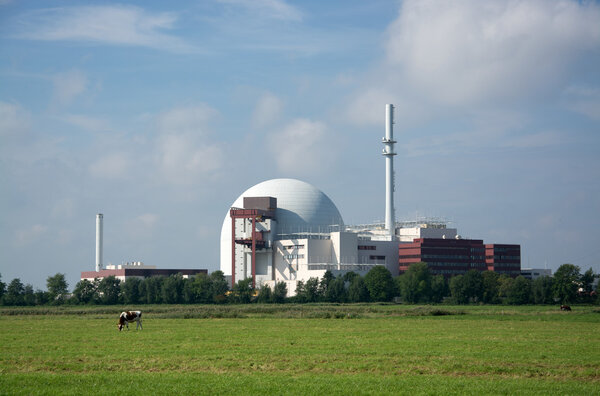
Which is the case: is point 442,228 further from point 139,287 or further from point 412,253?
point 139,287

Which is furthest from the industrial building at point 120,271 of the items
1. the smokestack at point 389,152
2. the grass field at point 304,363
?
the grass field at point 304,363

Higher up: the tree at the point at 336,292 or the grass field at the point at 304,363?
the grass field at the point at 304,363

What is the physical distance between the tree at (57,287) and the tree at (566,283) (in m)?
82.5

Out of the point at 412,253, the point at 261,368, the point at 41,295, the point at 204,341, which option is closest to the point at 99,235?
the point at 41,295

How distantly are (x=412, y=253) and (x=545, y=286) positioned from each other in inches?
1441

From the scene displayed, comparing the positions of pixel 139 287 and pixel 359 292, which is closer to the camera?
pixel 359 292

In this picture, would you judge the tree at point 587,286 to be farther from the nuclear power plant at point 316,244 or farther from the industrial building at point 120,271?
the industrial building at point 120,271

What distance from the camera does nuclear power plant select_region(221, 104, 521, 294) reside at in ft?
467

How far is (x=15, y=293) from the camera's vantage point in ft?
433

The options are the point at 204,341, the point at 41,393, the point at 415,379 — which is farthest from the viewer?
the point at 204,341

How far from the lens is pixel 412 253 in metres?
145

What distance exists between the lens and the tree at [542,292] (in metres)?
111

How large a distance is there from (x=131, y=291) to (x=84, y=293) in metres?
8.01

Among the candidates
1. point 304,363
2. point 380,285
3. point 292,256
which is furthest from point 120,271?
point 304,363
